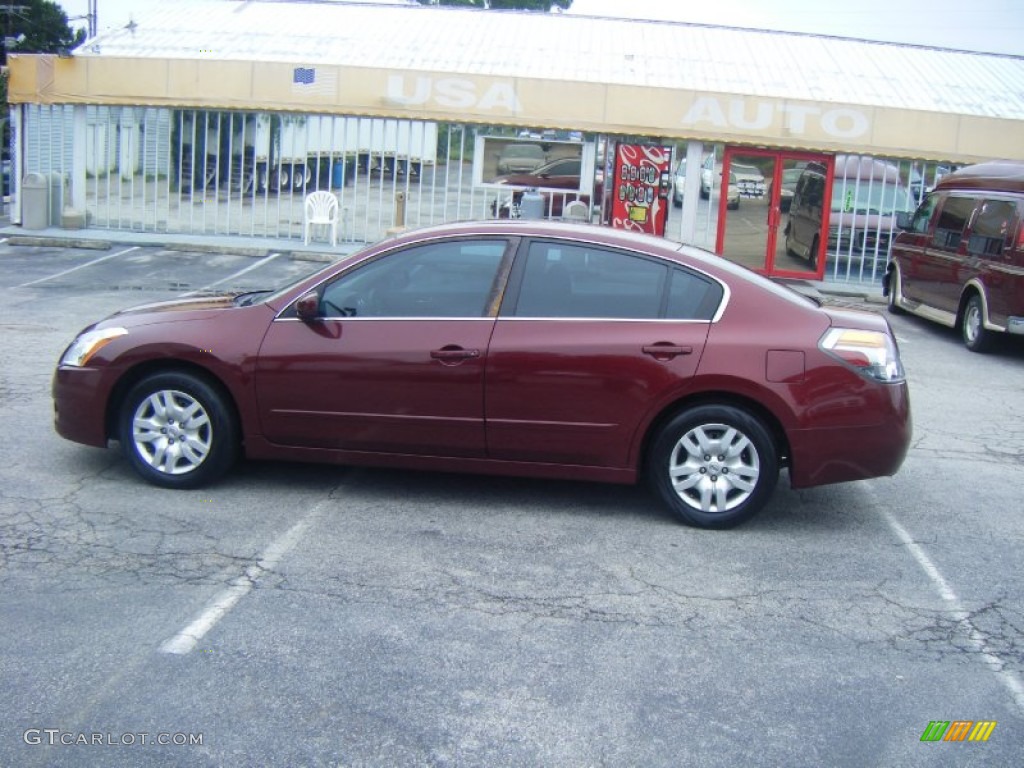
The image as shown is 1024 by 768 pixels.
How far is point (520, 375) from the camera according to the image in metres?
6.26

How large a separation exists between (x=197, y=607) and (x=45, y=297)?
1016 cm

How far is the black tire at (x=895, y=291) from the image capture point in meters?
16.2

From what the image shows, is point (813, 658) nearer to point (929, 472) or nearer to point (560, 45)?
point (929, 472)

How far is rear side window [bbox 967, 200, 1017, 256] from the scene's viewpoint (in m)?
13.0

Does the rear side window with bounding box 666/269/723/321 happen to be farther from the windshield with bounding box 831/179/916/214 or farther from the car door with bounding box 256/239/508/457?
the windshield with bounding box 831/179/916/214

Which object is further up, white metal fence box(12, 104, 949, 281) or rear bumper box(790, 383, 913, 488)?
white metal fence box(12, 104, 949, 281)

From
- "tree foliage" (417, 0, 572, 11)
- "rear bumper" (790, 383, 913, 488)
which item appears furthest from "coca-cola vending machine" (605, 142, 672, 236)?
"tree foliage" (417, 0, 572, 11)

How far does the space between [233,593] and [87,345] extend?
87.2 inches

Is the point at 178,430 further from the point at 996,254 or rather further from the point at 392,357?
the point at 996,254

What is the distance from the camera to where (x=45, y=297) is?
14.0 meters

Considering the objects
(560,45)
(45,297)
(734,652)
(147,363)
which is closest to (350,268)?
(147,363)

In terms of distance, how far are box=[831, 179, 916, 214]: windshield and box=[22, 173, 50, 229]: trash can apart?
553 inches

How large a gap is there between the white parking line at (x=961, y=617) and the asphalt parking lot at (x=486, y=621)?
0.01 m

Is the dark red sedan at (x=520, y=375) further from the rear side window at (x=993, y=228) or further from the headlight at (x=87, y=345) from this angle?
the rear side window at (x=993, y=228)
